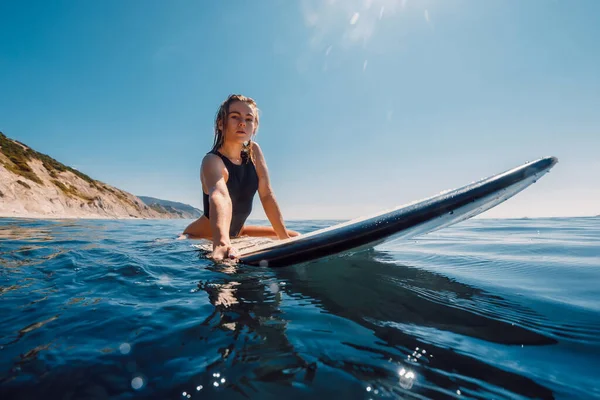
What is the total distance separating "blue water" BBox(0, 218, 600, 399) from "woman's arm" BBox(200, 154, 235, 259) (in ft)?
0.65

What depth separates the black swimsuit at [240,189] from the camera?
154 inches

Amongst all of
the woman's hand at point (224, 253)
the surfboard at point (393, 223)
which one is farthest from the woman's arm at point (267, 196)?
the surfboard at point (393, 223)

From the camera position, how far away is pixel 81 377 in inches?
39.5

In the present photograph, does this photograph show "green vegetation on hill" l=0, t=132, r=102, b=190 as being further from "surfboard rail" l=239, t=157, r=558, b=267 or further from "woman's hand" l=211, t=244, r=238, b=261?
"surfboard rail" l=239, t=157, r=558, b=267

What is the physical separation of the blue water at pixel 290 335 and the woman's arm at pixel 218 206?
0.65 ft

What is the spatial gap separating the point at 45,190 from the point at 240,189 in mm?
33366

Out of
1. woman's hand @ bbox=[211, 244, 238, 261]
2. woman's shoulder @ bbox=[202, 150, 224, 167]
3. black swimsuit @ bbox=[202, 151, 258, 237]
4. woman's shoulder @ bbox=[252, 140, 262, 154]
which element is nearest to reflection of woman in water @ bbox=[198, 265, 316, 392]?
woman's hand @ bbox=[211, 244, 238, 261]

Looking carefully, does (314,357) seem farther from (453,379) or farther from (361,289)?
(361,289)

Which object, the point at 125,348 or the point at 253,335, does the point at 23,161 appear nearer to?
the point at 125,348

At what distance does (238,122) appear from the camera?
379 cm

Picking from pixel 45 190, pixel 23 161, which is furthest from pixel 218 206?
pixel 23 161

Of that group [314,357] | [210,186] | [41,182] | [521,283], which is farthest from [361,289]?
[41,182]

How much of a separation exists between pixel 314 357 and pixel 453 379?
0.48 m

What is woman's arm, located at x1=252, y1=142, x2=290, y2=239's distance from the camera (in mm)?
4172
